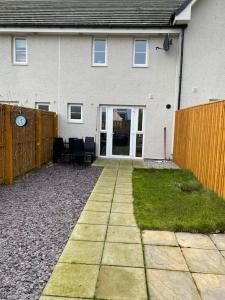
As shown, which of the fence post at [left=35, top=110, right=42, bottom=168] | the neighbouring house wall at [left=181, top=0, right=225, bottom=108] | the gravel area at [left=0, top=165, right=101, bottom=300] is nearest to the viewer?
the gravel area at [left=0, top=165, right=101, bottom=300]

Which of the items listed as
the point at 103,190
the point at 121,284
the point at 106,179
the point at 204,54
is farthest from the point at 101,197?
the point at 204,54

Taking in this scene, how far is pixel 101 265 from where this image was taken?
3.44 m

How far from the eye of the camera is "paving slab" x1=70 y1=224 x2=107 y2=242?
4.21 metres

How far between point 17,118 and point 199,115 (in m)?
5.12

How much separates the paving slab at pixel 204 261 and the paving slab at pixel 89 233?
1.23 meters

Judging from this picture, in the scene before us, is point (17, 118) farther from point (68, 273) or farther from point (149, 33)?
point (149, 33)

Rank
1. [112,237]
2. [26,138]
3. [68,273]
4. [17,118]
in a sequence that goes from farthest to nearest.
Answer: [26,138], [17,118], [112,237], [68,273]

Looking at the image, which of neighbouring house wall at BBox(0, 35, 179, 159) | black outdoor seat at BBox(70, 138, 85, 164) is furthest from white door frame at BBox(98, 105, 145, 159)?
black outdoor seat at BBox(70, 138, 85, 164)

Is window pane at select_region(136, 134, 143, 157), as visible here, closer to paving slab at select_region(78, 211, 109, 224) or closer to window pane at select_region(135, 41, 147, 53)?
window pane at select_region(135, 41, 147, 53)

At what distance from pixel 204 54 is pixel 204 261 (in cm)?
1006

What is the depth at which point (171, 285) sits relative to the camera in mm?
3057

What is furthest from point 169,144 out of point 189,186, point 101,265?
point 101,265

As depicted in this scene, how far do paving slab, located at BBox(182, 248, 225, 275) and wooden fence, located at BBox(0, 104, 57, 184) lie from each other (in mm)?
5234

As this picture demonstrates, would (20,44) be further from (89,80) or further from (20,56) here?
(89,80)
